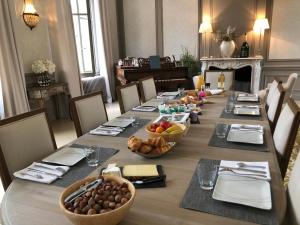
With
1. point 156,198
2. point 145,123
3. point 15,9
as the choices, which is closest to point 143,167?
point 156,198

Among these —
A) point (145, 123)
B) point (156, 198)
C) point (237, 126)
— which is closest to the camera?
point (156, 198)

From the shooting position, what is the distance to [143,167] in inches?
47.6

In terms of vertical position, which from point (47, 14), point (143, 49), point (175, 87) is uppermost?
point (47, 14)

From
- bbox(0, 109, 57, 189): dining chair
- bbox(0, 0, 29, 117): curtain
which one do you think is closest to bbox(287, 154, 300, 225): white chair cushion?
bbox(0, 109, 57, 189): dining chair

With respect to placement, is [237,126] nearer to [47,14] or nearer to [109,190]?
[109,190]

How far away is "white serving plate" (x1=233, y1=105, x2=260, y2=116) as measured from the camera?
208 cm

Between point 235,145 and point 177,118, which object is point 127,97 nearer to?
point 177,118

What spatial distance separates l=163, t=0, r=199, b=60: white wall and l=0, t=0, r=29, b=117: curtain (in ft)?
10.7

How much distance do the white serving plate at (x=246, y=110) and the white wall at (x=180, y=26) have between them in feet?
11.7

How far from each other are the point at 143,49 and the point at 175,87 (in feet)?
4.67

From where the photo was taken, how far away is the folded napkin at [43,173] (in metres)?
1.16

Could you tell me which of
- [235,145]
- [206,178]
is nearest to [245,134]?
[235,145]

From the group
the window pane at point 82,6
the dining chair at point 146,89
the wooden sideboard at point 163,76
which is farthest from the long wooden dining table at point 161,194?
the window pane at point 82,6

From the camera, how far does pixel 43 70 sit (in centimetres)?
393
